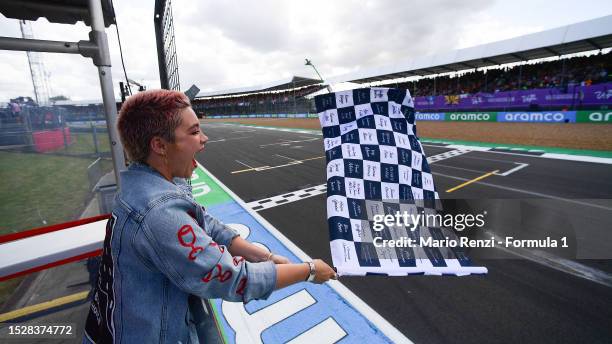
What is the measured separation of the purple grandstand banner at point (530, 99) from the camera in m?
12.9

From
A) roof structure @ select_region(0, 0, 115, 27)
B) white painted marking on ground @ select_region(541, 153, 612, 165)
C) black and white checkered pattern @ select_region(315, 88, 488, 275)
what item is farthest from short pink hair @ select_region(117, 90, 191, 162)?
white painted marking on ground @ select_region(541, 153, 612, 165)

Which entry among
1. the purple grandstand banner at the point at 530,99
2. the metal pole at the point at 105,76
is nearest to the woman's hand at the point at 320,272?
the metal pole at the point at 105,76

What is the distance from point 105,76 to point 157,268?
1.56 meters

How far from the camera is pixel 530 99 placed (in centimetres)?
1594

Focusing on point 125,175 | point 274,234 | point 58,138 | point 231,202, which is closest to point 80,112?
point 58,138

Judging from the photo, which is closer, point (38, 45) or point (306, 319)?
point (38, 45)

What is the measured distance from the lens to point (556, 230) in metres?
4.32

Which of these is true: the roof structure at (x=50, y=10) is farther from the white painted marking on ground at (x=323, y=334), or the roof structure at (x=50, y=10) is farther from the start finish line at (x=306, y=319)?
the white painted marking on ground at (x=323, y=334)

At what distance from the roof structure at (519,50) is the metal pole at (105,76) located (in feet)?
71.1

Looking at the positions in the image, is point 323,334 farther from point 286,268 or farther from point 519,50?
point 519,50

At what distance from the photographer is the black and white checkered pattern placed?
179 centimetres

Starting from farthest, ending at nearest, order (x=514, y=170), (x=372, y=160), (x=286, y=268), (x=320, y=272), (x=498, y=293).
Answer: (x=514, y=170) → (x=498, y=293) → (x=372, y=160) → (x=320, y=272) → (x=286, y=268)

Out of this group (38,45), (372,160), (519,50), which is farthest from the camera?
(519,50)

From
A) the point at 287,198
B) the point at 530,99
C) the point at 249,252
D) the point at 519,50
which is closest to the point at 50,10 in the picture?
the point at 249,252
